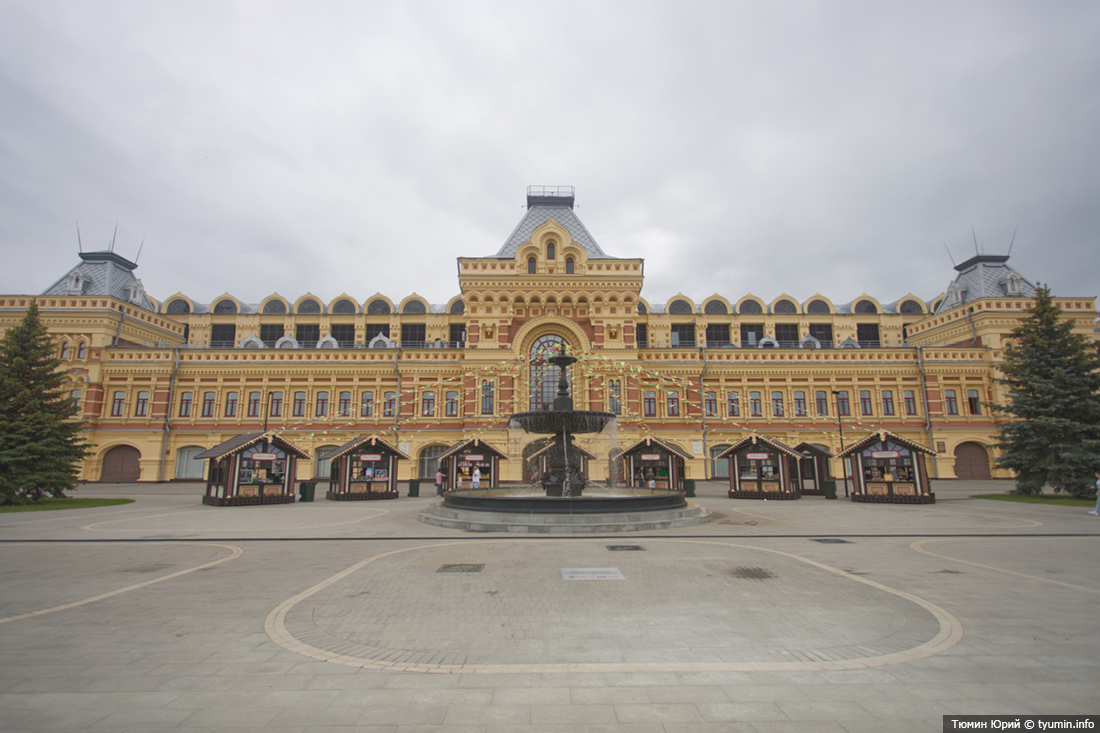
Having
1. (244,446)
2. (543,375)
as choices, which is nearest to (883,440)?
(543,375)

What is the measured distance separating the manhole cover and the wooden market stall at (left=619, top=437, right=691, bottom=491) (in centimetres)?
1919

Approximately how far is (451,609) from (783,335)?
51.6 m

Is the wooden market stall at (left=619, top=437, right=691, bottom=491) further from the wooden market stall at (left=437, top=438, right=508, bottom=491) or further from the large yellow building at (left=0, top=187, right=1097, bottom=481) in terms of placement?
the wooden market stall at (left=437, top=438, right=508, bottom=491)

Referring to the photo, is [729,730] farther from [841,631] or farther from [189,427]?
[189,427]

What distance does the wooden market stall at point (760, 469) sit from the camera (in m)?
27.8

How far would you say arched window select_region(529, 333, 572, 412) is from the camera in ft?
127

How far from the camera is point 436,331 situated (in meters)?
51.2

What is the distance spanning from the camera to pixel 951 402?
41188 millimetres

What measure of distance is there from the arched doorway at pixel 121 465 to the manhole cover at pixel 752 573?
4473 cm

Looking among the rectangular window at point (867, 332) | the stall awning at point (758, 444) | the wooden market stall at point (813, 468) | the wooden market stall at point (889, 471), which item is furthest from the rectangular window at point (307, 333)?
the rectangular window at point (867, 332)

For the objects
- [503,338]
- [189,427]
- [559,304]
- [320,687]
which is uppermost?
[559,304]

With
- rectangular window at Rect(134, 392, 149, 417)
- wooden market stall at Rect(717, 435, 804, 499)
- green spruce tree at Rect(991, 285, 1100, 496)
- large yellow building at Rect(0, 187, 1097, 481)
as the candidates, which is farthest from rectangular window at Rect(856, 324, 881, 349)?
rectangular window at Rect(134, 392, 149, 417)

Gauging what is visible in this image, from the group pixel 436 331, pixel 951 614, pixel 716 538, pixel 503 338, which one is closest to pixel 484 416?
pixel 503 338

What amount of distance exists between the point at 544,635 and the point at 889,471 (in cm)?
2473
